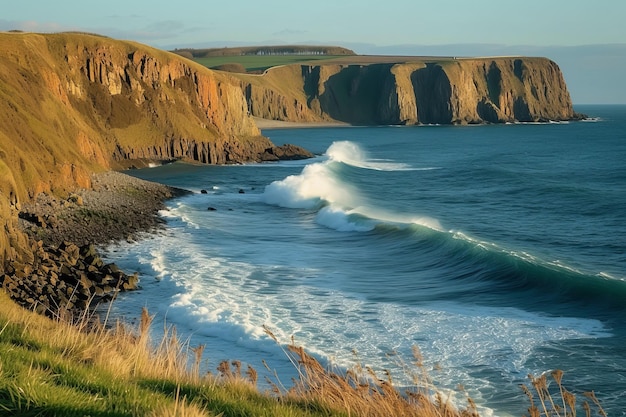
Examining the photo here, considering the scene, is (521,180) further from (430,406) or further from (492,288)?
(430,406)

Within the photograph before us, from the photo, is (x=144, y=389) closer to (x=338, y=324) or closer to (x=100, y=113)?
(x=338, y=324)

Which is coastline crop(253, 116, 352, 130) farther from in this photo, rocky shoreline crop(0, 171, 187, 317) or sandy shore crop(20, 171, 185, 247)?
rocky shoreline crop(0, 171, 187, 317)

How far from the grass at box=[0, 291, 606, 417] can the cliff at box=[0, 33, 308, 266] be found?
1875 centimetres

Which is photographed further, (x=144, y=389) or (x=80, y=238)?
(x=80, y=238)

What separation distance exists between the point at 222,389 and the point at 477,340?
35.0 feet

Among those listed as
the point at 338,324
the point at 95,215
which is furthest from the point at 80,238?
the point at 338,324

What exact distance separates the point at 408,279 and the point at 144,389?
17.8 m

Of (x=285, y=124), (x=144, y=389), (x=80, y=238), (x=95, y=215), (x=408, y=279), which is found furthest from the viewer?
(x=285, y=124)

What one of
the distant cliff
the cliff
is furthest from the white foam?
the distant cliff

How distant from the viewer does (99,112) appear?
65.6m

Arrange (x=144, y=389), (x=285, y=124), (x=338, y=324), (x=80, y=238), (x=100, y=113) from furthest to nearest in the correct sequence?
(x=285, y=124)
(x=100, y=113)
(x=80, y=238)
(x=338, y=324)
(x=144, y=389)

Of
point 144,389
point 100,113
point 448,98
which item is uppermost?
point 144,389

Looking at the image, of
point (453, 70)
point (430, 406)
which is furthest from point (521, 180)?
point (453, 70)

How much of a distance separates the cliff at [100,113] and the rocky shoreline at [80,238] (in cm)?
108
